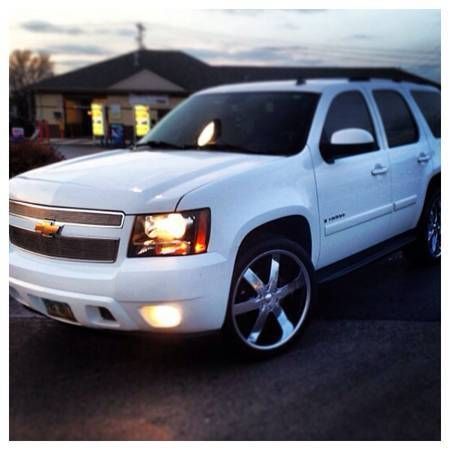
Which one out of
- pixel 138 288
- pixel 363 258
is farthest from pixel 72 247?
pixel 363 258

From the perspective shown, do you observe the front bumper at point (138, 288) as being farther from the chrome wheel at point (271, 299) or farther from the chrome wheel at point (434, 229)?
the chrome wheel at point (434, 229)

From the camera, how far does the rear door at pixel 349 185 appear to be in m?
4.02

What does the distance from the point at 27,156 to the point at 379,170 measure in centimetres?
543

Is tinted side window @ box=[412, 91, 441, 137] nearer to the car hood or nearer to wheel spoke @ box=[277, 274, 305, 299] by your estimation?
the car hood

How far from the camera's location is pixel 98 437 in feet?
9.23

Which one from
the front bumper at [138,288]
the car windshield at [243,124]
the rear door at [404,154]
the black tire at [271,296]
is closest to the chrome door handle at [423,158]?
the rear door at [404,154]

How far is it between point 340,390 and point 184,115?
274 cm

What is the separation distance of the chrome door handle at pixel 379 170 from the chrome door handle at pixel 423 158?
70 centimetres

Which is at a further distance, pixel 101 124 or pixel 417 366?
pixel 101 124

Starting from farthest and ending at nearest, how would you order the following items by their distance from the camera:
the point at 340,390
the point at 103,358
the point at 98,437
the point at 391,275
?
1. the point at 391,275
2. the point at 103,358
3. the point at 340,390
4. the point at 98,437

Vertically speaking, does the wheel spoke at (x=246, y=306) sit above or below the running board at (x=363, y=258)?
below

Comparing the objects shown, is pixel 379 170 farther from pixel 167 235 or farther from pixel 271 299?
pixel 167 235
